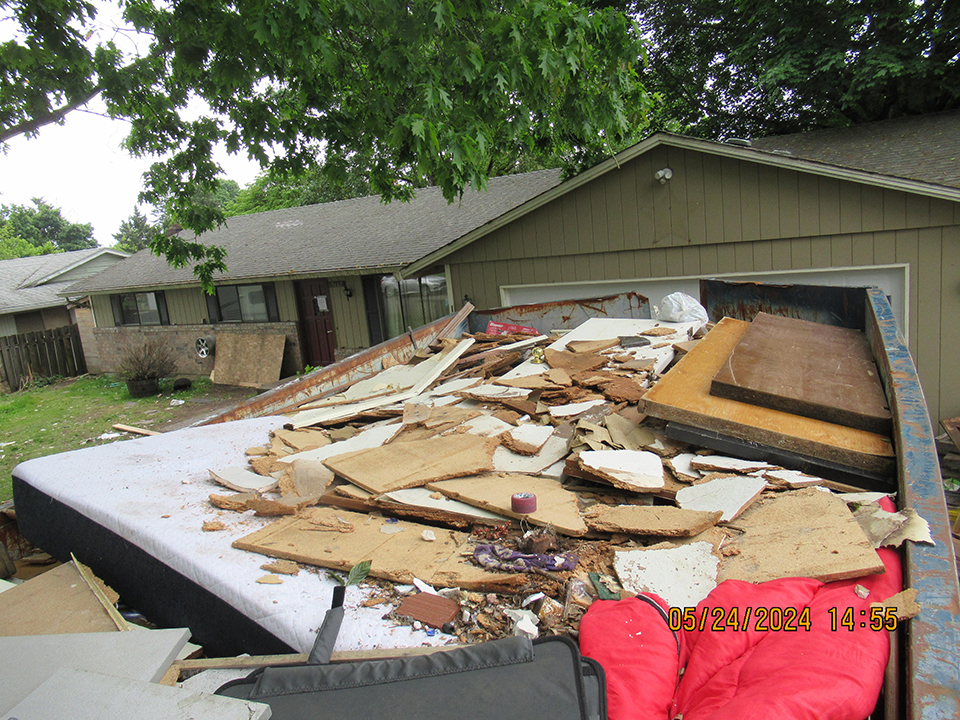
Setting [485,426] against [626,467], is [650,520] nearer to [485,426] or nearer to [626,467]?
[626,467]

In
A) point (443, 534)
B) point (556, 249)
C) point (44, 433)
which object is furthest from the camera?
point (44, 433)

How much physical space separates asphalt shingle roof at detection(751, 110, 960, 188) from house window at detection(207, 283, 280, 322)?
12266mm

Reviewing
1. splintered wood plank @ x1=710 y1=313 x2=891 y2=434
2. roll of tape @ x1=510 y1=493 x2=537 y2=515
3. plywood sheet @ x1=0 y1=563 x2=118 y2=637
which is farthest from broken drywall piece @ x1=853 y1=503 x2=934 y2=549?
plywood sheet @ x1=0 y1=563 x2=118 y2=637

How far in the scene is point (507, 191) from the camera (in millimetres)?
15383

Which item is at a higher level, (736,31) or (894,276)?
(736,31)

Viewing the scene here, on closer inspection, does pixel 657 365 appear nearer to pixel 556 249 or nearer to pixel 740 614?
pixel 740 614

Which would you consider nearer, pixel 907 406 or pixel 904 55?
pixel 907 406

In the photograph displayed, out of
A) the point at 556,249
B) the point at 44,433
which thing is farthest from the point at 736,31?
the point at 44,433

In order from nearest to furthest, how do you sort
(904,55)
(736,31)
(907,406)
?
(907,406) → (904,55) → (736,31)

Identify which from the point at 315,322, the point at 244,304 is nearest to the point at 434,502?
the point at 315,322

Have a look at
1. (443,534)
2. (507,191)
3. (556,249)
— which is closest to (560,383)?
(443,534)

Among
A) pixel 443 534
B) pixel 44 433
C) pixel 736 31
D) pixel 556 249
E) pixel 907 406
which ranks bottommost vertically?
pixel 44 433

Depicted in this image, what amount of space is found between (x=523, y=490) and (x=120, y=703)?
197 centimetres

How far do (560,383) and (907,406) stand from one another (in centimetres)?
242
